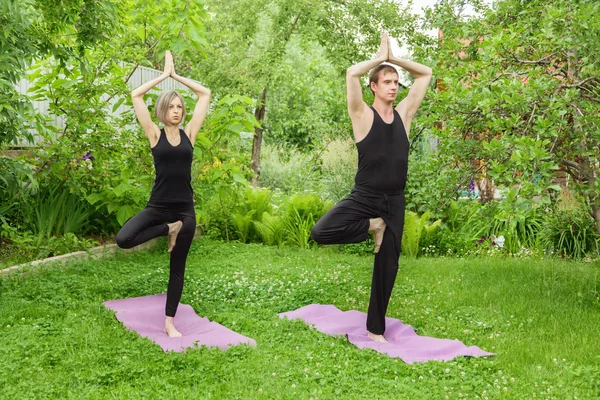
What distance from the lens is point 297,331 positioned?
5.37 metres

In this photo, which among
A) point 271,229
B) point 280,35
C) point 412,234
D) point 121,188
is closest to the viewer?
point 121,188

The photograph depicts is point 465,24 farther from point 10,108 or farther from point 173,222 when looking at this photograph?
point 10,108

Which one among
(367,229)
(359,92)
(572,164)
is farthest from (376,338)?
(572,164)

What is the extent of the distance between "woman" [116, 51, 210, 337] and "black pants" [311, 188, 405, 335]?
3.74 feet

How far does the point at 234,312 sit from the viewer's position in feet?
19.8

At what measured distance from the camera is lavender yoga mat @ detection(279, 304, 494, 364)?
15.7 feet

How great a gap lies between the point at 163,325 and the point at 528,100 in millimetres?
3775

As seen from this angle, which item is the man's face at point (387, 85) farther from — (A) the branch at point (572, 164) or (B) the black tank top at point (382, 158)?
(A) the branch at point (572, 164)

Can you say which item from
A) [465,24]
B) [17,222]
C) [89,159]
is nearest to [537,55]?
[465,24]

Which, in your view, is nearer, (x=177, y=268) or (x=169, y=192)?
(x=169, y=192)

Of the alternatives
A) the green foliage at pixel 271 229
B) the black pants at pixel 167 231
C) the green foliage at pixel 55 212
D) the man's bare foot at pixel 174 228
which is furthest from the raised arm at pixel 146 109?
the green foliage at pixel 271 229

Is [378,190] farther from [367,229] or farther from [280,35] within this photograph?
[280,35]

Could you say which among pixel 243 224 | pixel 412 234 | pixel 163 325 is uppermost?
pixel 412 234

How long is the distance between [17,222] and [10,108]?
3216 millimetres
